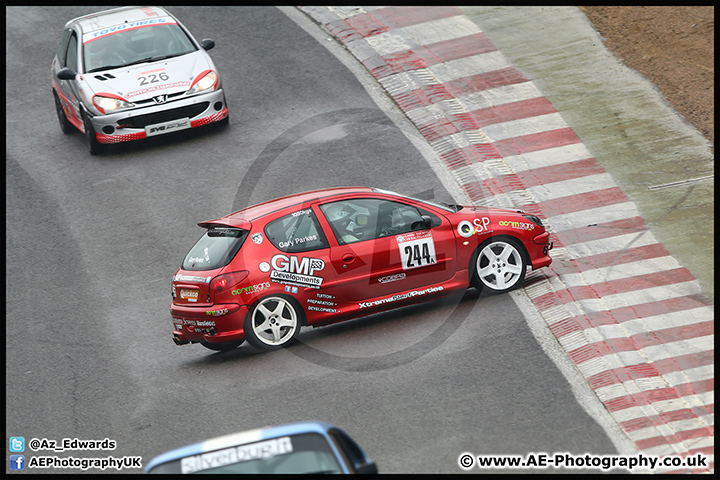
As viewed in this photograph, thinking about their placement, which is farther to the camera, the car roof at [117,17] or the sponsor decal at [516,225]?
the car roof at [117,17]

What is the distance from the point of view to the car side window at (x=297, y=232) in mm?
9898

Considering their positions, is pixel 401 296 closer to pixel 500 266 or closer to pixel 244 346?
pixel 500 266

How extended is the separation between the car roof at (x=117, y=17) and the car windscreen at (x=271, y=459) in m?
12.0

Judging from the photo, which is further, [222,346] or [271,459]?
[222,346]

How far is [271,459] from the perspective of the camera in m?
6.01

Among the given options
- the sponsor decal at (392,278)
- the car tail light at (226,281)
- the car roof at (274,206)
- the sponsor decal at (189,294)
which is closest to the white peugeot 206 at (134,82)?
the car roof at (274,206)

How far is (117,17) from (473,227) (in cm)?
951

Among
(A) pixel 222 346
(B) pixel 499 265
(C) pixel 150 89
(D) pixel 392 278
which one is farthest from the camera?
(C) pixel 150 89

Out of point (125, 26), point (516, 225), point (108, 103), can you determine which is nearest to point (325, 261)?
point (516, 225)

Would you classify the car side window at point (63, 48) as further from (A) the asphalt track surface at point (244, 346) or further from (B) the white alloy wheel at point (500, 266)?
(B) the white alloy wheel at point (500, 266)

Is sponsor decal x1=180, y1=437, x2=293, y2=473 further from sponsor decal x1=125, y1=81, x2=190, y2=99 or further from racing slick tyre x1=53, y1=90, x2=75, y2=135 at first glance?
racing slick tyre x1=53, y1=90, x2=75, y2=135

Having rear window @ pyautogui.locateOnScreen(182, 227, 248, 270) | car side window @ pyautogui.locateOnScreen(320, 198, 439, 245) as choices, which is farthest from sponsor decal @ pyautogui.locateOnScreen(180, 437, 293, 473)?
car side window @ pyautogui.locateOnScreen(320, 198, 439, 245)

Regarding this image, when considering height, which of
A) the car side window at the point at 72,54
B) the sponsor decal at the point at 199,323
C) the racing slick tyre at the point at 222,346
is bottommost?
the car side window at the point at 72,54

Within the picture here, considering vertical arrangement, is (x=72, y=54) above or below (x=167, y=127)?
above
